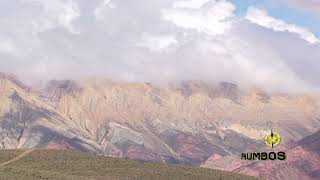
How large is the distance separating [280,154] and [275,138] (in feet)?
34.4

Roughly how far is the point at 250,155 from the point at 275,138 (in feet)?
49.9

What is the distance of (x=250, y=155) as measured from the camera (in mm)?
180125

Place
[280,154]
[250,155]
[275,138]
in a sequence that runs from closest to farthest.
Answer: [280,154] → [275,138] → [250,155]

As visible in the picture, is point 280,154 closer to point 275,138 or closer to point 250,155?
point 275,138

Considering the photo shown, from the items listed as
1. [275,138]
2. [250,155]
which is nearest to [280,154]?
[275,138]

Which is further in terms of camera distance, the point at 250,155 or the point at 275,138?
the point at 250,155

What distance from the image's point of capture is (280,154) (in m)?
156

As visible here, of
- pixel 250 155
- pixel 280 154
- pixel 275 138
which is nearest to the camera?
pixel 280 154

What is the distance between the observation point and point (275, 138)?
545ft

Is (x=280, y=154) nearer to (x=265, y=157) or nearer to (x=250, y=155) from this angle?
(x=265, y=157)

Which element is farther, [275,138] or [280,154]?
[275,138]

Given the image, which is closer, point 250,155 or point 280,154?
point 280,154

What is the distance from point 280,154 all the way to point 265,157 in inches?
418

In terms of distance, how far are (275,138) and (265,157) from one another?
4687 millimetres
